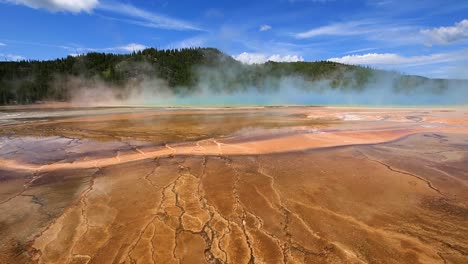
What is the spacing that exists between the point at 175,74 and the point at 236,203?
192ft

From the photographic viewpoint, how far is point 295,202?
384cm

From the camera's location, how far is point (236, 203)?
3.82m

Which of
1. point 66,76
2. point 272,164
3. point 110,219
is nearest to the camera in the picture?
point 110,219

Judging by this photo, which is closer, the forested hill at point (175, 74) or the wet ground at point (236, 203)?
the wet ground at point (236, 203)

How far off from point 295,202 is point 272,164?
1.74 metres

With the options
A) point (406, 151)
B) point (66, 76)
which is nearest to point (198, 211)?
point (406, 151)

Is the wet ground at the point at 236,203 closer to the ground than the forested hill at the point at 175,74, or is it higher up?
closer to the ground

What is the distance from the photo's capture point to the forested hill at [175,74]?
156 ft

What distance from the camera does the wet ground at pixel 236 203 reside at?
280cm

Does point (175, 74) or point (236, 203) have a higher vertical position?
point (175, 74)

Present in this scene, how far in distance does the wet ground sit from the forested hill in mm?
45786

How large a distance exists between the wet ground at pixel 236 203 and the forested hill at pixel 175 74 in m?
45.8

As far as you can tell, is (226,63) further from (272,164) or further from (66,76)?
(272,164)

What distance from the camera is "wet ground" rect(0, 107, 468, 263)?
280 centimetres
